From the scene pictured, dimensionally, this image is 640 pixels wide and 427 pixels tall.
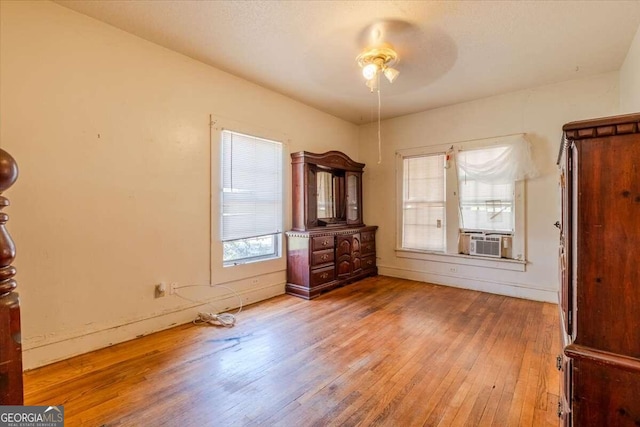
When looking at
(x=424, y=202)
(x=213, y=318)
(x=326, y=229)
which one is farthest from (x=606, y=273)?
(x=424, y=202)

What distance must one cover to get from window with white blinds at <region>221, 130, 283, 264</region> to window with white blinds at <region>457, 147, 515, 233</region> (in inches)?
103

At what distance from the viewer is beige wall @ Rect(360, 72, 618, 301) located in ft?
11.6

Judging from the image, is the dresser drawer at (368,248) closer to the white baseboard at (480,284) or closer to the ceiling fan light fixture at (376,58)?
the white baseboard at (480,284)

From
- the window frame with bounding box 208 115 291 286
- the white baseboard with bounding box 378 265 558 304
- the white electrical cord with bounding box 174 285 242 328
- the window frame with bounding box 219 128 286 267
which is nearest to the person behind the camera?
the white electrical cord with bounding box 174 285 242 328

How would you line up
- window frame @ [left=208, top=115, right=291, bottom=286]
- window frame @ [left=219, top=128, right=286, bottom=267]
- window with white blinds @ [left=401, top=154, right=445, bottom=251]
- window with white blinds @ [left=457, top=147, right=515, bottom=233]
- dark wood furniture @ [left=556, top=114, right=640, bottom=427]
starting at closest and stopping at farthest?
dark wood furniture @ [left=556, top=114, right=640, bottom=427] → window frame @ [left=208, top=115, right=291, bottom=286] → window frame @ [left=219, top=128, right=286, bottom=267] → window with white blinds @ [left=457, top=147, right=515, bottom=233] → window with white blinds @ [left=401, top=154, right=445, bottom=251]

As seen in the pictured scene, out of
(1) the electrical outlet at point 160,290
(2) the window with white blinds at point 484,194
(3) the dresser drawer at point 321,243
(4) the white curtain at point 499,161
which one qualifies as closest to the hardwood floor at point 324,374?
(1) the electrical outlet at point 160,290

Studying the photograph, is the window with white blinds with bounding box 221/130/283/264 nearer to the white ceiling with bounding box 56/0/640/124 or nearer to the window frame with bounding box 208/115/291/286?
the window frame with bounding box 208/115/291/286

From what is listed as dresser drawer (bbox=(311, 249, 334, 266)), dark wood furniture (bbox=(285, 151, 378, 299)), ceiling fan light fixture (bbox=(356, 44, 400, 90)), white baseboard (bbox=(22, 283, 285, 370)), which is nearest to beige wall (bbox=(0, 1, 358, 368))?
white baseboard (bbox=(22, 283, 285, 370))

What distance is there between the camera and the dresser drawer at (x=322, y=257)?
12.9 feet

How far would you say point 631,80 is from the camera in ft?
9.22

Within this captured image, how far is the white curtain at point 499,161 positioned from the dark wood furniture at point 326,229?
164 centimetres

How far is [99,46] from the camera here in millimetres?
2480

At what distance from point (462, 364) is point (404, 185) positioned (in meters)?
3.13

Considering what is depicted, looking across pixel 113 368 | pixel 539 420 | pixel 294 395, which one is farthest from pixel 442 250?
pixel 113 368
